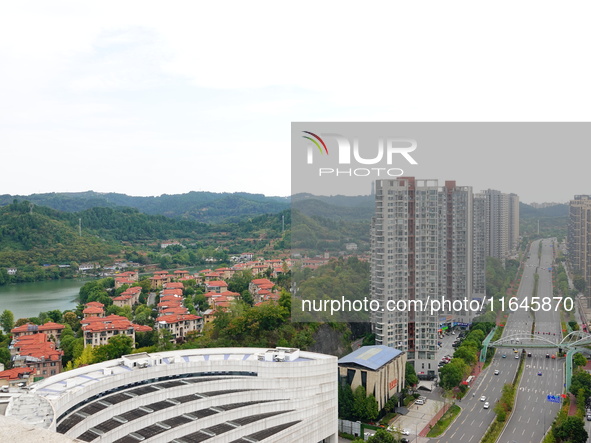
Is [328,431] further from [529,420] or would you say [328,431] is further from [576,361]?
[576,361]

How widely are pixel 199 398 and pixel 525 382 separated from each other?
533 cm

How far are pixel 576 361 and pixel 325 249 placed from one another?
435 cm

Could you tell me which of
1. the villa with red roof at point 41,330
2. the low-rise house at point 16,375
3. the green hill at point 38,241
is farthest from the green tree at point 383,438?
the green hill at point 38,241

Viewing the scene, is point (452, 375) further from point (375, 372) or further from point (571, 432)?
point (571, 432)

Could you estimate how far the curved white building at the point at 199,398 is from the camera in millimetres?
4273

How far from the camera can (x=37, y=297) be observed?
16.1 metres

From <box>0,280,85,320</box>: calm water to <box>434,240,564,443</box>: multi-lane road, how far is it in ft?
34.0

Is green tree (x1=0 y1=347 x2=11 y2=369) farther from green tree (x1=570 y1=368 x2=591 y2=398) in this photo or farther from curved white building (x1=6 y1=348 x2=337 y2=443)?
green tree (x1=570 y1=368 x2=591 y2=398)

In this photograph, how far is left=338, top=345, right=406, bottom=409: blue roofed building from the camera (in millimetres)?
6742

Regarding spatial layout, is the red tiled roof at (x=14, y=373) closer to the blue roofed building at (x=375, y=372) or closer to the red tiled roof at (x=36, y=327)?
the red tiled roof at (x=36, y=327)

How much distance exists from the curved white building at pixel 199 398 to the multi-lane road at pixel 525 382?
1.93 metres

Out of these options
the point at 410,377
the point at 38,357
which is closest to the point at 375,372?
the point at 410,377

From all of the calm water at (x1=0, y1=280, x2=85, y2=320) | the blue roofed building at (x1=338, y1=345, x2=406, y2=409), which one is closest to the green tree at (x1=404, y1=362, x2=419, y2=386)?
the blue roofed building at (x1=338, y1=345, x2=406, y2=409)

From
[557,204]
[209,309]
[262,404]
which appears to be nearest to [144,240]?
[209,309]
